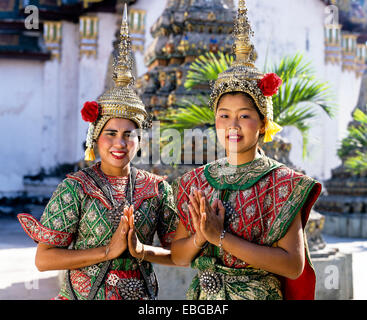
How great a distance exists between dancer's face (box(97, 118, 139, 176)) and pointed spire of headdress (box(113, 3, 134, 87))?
0.89ft

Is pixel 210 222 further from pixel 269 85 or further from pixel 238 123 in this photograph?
pixel 269 85

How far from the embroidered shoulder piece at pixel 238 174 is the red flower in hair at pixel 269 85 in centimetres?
30

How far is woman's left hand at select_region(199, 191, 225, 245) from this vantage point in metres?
1.89

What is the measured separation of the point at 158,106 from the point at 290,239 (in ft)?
13.6

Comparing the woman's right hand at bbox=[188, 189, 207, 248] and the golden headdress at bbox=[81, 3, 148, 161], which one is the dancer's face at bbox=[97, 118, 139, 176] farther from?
the woman's right hand at bbox=[188, 189, 207, 248]

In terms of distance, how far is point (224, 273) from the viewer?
6.69ft

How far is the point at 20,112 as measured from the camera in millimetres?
15312

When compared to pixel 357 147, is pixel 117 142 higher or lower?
higher

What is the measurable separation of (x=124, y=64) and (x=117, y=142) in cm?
48

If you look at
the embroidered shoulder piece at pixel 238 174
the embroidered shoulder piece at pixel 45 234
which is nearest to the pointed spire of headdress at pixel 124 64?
the embroidered shoulder piece at pixel 238 174

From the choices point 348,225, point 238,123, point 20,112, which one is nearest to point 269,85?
point 238,123

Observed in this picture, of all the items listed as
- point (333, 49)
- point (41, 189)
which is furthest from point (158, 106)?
point (333, 49)

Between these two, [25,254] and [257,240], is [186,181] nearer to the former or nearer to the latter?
[257,240]

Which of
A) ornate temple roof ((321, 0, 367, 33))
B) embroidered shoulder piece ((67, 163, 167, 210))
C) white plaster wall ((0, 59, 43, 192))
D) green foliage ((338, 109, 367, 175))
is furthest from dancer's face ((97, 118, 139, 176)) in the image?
ornate temple roof ((321, 0, 367, 33))
